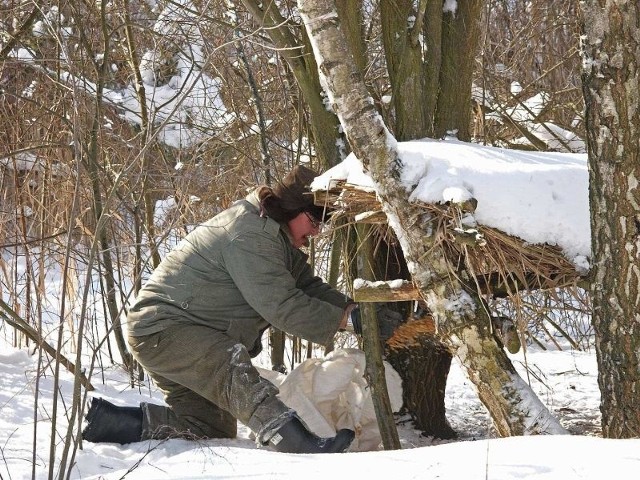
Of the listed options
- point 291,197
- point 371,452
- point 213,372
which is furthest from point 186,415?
point 371,452

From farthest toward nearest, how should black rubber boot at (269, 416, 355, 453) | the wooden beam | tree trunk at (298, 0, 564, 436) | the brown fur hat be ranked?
the brown fur hat → black rubber boot at (269, 416, 355, 453) → the wooden beam → tree trunk at (298, 0, 564, 436)

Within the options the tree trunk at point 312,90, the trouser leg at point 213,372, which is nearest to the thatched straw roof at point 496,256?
the tree trunk at point 312,90

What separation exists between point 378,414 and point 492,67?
3041 mm

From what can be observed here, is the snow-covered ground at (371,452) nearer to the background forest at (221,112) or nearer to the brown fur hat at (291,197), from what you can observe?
the background forest at (221,112)

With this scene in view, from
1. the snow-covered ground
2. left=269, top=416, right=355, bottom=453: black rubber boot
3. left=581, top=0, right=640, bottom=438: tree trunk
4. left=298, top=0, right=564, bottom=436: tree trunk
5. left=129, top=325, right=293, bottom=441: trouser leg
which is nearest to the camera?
the snow-covered ground

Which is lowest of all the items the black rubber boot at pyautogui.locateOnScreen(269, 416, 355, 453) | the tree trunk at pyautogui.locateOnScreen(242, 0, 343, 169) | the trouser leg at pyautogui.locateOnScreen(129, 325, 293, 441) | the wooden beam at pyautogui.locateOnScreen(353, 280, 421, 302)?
the black rubber boot at pyautogui.locateOnScreen(269, 416, 355, 453)

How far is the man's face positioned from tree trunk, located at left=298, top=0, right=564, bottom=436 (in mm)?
791

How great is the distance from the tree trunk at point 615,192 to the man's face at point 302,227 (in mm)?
1393

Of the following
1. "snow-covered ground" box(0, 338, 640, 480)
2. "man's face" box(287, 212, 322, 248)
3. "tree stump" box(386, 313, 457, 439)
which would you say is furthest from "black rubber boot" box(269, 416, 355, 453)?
"man's face" box(287, 212, 322, 248)

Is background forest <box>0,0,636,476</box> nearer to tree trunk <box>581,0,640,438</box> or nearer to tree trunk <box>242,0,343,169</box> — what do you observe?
tree trunk <box>242,0,343,169</box>

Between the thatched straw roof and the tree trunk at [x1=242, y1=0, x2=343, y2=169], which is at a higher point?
the tree trunk at [x1=242, y1=0, x2=343, y2=169]

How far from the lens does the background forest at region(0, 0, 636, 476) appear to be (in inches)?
151

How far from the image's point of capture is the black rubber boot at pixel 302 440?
135 inches

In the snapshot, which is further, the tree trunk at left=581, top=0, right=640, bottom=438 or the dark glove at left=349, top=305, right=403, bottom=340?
the dark glove at left=349, top=305, right=403, bottom=340
